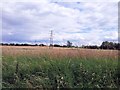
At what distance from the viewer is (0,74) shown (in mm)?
6832

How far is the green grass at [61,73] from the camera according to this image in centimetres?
625

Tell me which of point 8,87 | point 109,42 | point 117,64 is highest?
point 109,42

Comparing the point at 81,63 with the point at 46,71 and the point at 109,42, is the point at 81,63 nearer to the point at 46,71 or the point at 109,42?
the point at 46,71

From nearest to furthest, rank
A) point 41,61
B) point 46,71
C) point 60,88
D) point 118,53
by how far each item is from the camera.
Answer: point 60,88 → point 46,71 → point 41,61 → point 118,53

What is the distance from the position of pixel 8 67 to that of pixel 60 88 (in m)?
1.58

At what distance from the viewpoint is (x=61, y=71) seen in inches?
261

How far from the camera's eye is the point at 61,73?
21.5ft

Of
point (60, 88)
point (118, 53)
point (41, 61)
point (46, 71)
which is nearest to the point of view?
point (60, 88)

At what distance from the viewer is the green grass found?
246 inches

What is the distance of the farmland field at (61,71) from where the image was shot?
247 inches

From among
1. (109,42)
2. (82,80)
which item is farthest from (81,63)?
(109,42)

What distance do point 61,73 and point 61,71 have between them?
8 cm

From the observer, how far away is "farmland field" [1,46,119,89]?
247 inches

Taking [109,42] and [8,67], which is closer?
[8,67]
